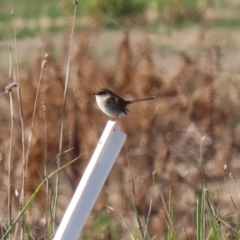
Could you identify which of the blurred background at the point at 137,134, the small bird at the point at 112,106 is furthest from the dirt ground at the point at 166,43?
the small bird at the point at 112,106

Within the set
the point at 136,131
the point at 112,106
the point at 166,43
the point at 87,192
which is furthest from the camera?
the point at 166,43

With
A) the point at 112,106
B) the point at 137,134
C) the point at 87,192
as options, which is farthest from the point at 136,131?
the point at 87,192

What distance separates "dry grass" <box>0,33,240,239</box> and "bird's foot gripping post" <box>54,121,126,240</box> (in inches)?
120

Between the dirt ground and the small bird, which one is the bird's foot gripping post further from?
the dirt ground

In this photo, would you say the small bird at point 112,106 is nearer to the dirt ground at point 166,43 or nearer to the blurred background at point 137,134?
the blurred background at point 137,134

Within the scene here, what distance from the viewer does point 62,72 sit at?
4.90m

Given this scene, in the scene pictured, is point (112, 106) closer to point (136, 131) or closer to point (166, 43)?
point (136, 131)

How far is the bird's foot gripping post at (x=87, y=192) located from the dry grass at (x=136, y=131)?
9.98ft

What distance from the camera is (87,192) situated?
58.4 inches

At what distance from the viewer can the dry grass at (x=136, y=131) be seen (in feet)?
15.5

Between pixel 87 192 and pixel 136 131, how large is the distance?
3.44 metres

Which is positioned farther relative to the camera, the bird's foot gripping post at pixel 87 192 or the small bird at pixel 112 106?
the small bird at pixel 112 106

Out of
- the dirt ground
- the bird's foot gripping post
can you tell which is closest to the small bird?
the bird's foot gripping post

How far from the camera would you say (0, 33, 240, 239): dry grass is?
15.5ft
